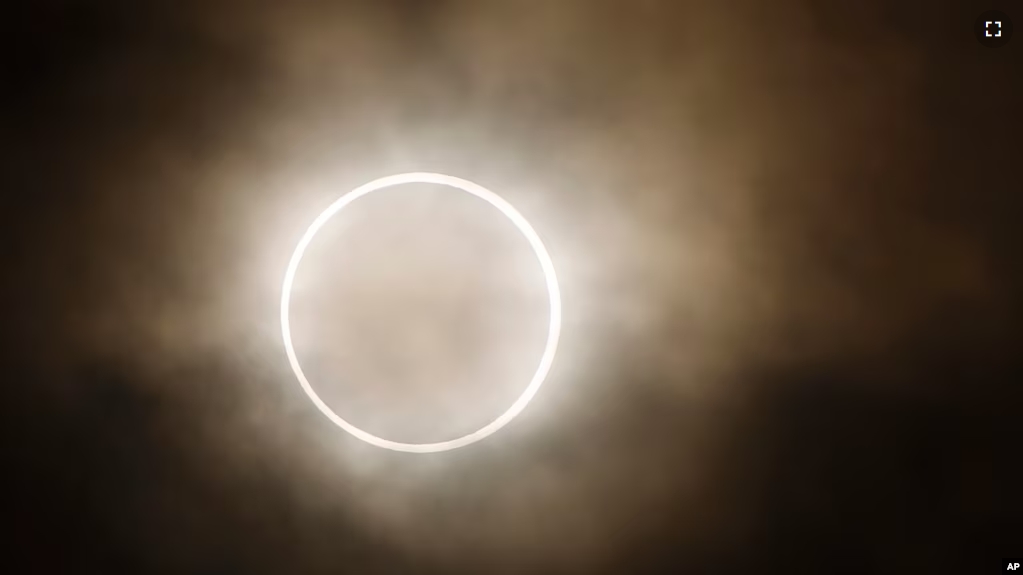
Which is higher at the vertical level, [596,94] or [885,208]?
[596,94]

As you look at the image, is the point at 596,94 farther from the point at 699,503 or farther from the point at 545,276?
the point at 699,503

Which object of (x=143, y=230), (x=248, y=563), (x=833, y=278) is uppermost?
(x=143, y=230)

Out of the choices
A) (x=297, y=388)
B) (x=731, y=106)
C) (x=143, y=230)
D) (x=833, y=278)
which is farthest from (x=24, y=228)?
(x=833, y=278)
